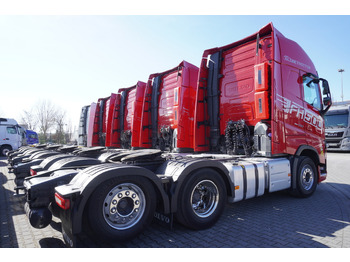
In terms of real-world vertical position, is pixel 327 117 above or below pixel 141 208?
above

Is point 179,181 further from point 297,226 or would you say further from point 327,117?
point 327,117

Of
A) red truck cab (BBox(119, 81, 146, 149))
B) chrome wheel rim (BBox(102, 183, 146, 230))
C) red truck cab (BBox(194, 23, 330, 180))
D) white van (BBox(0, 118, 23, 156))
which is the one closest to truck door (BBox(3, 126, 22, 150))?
white van (BBox(0, 118, 23, 156))

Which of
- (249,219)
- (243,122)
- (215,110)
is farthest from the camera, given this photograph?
(215,110)

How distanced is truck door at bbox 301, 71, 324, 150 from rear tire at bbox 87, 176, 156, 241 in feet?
15.0

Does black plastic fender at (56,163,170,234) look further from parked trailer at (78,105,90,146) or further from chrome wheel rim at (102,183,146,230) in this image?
parked trailer at (78,105,90,146)

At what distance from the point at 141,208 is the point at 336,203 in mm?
4440

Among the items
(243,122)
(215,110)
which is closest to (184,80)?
(215,110)

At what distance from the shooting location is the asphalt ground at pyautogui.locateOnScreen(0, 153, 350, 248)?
119 inches

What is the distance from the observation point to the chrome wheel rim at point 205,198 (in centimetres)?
356

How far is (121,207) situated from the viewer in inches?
115

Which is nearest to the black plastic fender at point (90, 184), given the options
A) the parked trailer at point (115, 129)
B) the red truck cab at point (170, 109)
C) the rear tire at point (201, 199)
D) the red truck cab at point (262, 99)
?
the rear tire at point (201, 199)

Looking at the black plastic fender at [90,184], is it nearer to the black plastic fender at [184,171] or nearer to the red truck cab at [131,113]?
the black plastic fender at [184,171]

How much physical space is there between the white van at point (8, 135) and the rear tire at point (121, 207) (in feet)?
68.5

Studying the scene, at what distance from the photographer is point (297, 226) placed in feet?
12.0
